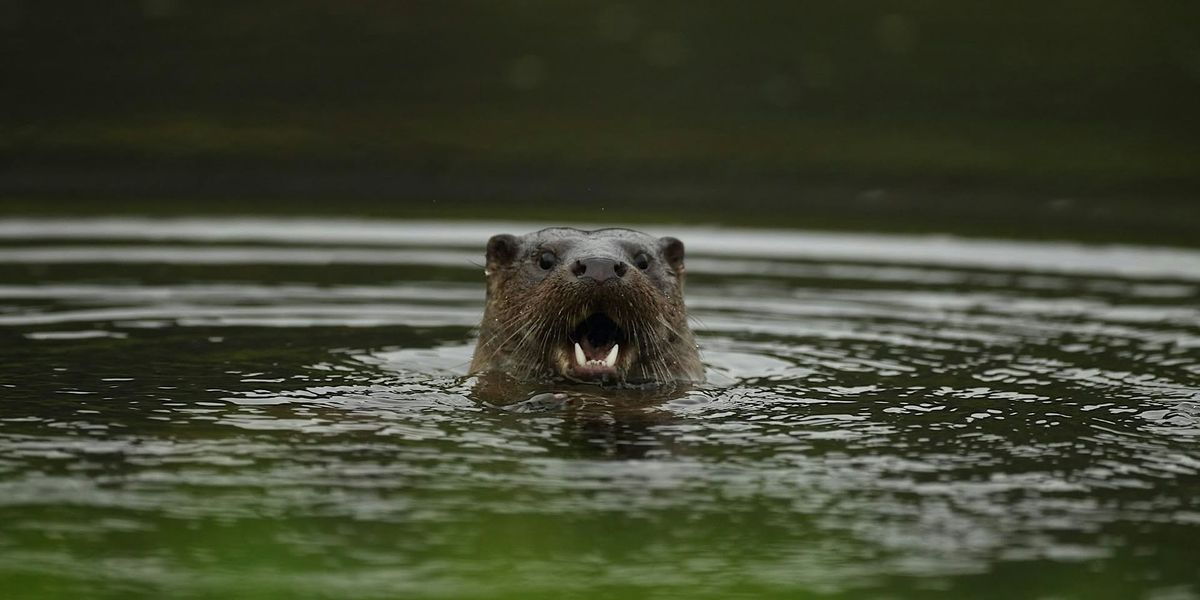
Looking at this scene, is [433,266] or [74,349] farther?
[433,266]

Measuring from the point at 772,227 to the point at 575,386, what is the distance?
288 inches

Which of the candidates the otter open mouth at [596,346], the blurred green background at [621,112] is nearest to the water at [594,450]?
the otter open mouth at [596,346]

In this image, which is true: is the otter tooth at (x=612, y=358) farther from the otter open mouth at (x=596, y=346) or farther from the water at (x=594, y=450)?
the water at (x=594, y=450)

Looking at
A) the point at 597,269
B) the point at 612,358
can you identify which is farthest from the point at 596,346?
Answer: the point at 597,269

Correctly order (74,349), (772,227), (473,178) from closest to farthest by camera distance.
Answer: (74,349)
(772,227)
(473,178)

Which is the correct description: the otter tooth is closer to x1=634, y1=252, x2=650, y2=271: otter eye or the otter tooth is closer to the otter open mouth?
the otter open mouth

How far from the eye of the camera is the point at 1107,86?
68.4 ft

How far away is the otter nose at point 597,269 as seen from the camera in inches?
365

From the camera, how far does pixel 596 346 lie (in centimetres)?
990

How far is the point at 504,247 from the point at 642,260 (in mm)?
811

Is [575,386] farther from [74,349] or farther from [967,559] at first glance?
[967,559]

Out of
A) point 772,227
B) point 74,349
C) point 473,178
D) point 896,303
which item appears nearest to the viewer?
point 74,349

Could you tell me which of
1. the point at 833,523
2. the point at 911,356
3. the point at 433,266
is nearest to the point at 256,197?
the point at 433,266

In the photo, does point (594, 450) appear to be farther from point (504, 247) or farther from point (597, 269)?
point (504, 247)
